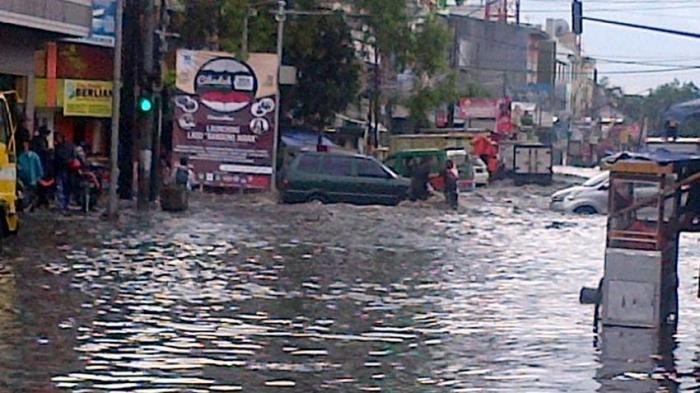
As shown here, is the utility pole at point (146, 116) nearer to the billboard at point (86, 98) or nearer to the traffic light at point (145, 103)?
the traffic light at point (145, 103)

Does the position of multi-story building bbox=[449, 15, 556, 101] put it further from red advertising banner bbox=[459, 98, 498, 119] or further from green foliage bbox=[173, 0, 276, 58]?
green foliage bbox=[173, 0, 276, 58]

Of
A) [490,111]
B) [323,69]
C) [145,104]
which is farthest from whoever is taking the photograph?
[490,111]

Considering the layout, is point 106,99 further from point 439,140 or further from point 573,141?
point 573,141

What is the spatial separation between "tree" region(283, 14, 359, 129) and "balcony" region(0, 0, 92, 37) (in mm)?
20293

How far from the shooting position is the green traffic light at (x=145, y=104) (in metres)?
37.2

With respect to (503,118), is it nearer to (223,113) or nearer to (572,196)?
(572,196)

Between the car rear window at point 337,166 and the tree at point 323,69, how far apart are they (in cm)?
1638

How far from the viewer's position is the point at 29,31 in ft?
125

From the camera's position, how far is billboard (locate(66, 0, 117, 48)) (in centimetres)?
4659

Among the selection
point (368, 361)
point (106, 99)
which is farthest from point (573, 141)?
point (368, 361)

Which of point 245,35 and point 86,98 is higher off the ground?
point 245,35

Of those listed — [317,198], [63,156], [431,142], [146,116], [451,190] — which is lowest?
[317,198]

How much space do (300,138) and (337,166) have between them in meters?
18.9

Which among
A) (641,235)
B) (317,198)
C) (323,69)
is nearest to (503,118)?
(323,69)
